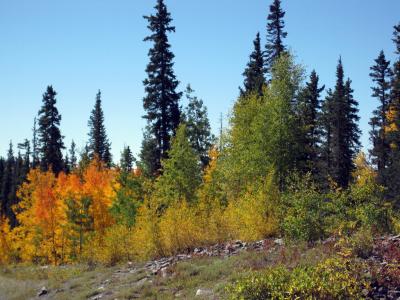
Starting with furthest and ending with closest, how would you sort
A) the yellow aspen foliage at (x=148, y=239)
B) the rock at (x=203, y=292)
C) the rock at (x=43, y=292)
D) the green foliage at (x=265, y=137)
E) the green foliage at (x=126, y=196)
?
the green foliage at (x=126, y=196)
the green foliage at (x=265, y=137)
the yellow aspen foliage at (x=148, y=239)
the rock at (x=43, y=292)
the rock at (x=203, y=292)

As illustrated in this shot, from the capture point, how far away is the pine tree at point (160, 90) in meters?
32.3

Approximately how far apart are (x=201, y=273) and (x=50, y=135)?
122ft

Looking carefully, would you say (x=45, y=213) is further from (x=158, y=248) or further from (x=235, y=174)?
(x=158, y=248)

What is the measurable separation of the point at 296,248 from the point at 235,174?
11.8 metres

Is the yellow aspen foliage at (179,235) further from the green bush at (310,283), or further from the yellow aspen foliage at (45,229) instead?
the yellow aspen foliage at (45,229)

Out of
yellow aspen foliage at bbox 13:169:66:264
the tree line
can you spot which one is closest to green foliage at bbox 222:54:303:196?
the tree line

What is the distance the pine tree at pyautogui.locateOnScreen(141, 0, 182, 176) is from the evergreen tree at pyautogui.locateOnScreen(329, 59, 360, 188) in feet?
59.2

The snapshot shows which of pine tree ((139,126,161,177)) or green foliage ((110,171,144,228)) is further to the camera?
pine tree ((139,126,161,177))

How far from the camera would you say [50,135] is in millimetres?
46156

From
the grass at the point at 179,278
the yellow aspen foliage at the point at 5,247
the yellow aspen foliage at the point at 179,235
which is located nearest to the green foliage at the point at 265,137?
the yellow aspen foliage at the point at 179,235

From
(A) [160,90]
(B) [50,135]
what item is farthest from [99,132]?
(A) [160,90]

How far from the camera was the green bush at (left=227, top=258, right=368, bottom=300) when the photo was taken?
27.7 ft

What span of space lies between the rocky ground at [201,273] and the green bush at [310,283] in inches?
16.9

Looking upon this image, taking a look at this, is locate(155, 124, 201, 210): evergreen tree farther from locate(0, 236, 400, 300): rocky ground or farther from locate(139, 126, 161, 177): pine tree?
locate(0, 236, 400, 300): rocky ground
